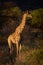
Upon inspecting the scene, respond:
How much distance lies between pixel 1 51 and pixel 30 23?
109 inches

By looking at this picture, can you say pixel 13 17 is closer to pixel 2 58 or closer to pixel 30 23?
pixel 30 23

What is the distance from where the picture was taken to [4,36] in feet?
32.8

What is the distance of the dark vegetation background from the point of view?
27.9 feet

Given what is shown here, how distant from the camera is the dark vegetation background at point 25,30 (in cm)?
849

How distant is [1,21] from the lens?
11867 millimetres

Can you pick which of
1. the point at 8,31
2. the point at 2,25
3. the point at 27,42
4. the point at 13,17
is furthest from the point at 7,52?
the point at 13,17

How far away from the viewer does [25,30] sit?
9.93m

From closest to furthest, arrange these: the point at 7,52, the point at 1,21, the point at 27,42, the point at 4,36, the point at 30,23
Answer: the point at 7,52, the point at 27,42, the point at 4,36, the point at 30,23, the point at 1,21

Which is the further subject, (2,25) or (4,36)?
(2,25)

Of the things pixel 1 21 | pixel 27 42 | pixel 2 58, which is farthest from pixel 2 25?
pixel 2 58

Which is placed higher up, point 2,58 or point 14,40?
point 14,40

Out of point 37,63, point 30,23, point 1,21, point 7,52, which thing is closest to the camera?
point 37,63

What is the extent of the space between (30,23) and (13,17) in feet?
4.78

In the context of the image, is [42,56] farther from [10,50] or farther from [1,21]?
[1,21]
